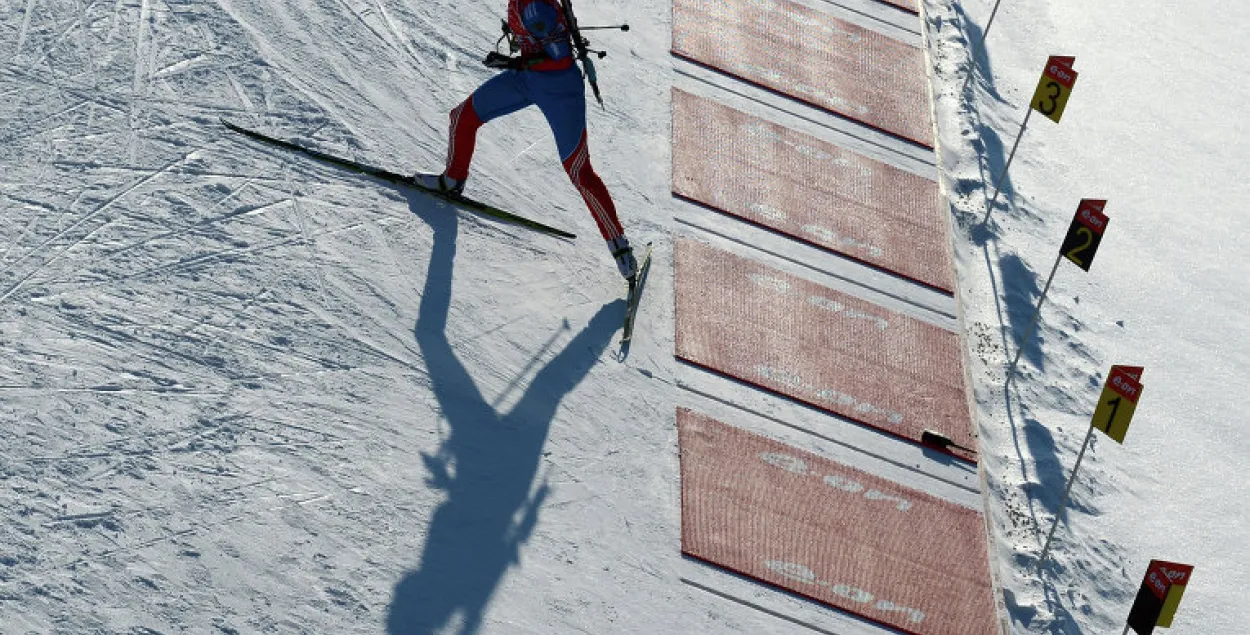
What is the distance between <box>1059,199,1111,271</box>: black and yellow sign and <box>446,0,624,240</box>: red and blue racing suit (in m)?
3.01

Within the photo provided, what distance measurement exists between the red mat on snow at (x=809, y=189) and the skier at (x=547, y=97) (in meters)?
1.66

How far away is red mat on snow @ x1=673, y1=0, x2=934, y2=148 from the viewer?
38.2ft

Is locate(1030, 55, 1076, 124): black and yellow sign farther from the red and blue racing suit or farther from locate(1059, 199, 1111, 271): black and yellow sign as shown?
the red and blue racing suit

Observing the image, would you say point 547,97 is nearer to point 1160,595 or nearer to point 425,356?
point 425,356

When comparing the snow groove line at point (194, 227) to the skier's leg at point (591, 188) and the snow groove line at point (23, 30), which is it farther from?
the snow groove line at point (23, 30)

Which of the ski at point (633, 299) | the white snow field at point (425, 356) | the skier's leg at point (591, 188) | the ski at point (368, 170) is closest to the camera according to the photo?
the white snow field at point (425, 356)

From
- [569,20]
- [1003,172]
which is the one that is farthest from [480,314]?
[1003,172]

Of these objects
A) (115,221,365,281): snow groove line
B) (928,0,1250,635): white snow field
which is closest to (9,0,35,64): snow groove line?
(115,221,365,281): snow groove line

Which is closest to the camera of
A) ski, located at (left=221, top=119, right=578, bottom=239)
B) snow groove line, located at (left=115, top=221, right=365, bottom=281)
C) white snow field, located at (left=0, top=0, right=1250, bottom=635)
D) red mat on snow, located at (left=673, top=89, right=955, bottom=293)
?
white snow field, located at (left=0, top=0, right=1250, bottom=635)

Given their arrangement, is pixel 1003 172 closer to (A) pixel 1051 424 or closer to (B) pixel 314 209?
(A) pixel 1051 424

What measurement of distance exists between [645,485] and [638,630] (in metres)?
0.99

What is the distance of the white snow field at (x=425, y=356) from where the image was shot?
6473 mm

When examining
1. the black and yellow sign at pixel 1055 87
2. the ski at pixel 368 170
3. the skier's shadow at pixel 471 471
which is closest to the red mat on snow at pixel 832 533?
the skier's shadow at pixel 471 471

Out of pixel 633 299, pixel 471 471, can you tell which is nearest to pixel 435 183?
pixel 633 299
